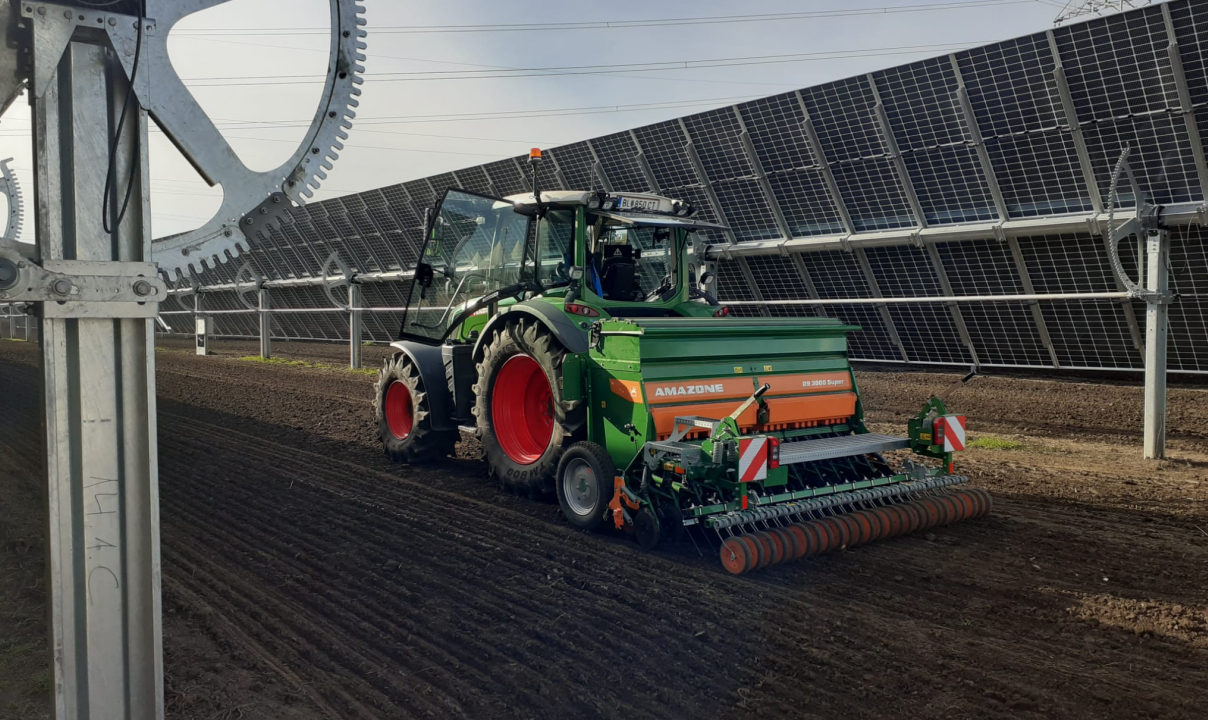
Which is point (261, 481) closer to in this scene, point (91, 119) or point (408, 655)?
point (408, 655)

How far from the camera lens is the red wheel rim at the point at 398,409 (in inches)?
311

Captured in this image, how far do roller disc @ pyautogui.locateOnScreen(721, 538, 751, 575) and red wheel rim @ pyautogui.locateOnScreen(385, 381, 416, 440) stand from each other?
4096 millimetres

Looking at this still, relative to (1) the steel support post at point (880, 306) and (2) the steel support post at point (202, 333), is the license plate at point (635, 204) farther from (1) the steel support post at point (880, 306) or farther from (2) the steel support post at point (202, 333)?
(2) the steel support post at point (202, 333)

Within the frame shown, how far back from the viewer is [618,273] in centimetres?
684

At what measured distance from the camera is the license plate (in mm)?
6484

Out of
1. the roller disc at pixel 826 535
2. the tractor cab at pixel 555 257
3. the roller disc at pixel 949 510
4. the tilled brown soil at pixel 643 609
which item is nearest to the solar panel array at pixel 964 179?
the tractor cab at pixel 555 257

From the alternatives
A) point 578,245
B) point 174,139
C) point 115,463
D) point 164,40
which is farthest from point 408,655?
point 578,245

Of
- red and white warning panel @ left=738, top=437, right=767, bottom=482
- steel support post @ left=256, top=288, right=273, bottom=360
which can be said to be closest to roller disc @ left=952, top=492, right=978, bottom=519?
red and white warning panel @ left=738, top=437, right=767, bottom=482

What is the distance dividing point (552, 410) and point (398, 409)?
2230mm

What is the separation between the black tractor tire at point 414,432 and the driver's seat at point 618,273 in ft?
6.05

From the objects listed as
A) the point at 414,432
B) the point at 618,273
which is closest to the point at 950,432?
the point at 618,273

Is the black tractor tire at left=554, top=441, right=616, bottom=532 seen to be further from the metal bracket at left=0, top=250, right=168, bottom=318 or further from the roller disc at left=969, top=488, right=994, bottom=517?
the metal bracket at left=0, top=250, right=168, bottom=318

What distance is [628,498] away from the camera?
508 cm

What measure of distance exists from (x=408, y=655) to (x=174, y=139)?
226 centimetres
